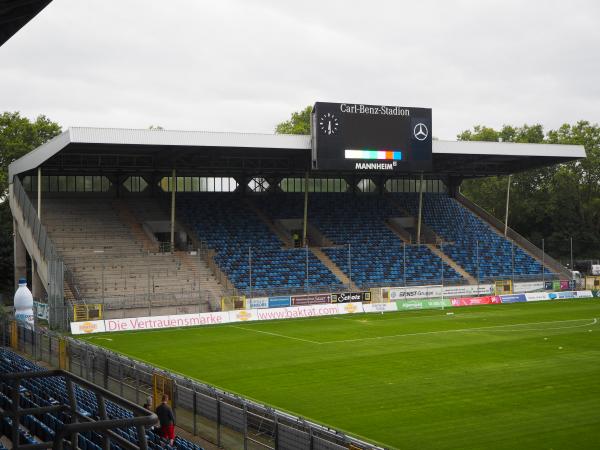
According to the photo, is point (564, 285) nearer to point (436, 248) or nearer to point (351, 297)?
point (436, 248)

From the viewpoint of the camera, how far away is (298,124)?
98.8m

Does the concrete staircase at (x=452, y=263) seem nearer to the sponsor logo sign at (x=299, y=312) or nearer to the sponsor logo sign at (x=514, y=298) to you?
the sponsor logo sign at (x=514, y=298)

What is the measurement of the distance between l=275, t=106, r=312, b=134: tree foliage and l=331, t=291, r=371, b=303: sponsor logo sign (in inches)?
1693

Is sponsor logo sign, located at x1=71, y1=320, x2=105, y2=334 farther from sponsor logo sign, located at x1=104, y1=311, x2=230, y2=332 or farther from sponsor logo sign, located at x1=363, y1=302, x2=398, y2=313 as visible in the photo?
sponsor logo sign, located at x1=363, y1=302, x2=398, y2=313

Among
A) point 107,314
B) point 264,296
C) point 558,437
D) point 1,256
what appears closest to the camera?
point 558,437

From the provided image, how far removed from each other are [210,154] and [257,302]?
12429 mm

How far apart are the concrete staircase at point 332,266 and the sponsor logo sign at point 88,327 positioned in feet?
67.2

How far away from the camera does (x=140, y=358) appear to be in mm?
36031

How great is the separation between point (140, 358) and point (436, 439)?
19027mm

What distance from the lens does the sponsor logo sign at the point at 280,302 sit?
5359cm

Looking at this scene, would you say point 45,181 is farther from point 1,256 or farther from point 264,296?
point 264,296

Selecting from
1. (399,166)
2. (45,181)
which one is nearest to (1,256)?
(45,181)

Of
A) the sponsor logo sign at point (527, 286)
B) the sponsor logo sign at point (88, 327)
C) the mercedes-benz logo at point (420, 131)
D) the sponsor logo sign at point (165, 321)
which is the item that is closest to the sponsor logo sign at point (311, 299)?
the sponsor logo sign at point (165, 321)

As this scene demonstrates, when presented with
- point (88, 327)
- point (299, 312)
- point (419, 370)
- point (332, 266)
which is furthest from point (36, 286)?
point (419, 370)
